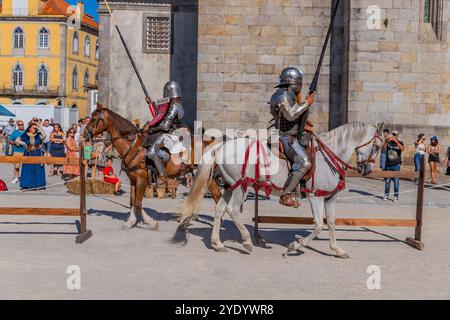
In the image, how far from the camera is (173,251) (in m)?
8.66

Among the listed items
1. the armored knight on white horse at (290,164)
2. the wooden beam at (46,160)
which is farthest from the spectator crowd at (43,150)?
the armored knight on white horse at (290,164)

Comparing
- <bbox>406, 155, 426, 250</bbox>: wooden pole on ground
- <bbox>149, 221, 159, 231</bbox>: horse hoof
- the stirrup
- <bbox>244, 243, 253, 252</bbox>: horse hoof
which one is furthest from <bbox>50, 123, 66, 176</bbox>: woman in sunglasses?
<bbox>406, 155, 426, 250</bbox>: wooden pole on ground

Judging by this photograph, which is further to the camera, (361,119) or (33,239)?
(361,119)

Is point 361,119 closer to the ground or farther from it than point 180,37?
closer to the ground

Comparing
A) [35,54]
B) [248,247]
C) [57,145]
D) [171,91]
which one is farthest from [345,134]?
[35,54]

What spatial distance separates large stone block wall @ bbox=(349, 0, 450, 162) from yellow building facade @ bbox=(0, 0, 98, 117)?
4900 centimetres

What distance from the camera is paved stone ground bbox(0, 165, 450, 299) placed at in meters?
6.55

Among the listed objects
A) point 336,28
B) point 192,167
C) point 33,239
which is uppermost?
point 336,28

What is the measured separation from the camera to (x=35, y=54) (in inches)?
2566

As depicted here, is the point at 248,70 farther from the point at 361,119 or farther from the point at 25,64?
the point at 25,64

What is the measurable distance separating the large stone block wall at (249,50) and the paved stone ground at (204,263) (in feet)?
27.1

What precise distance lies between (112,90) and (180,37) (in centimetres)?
329

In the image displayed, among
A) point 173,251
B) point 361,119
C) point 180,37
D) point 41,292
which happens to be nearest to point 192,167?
point 173,251

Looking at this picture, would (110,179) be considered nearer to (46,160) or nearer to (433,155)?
(46,160)
